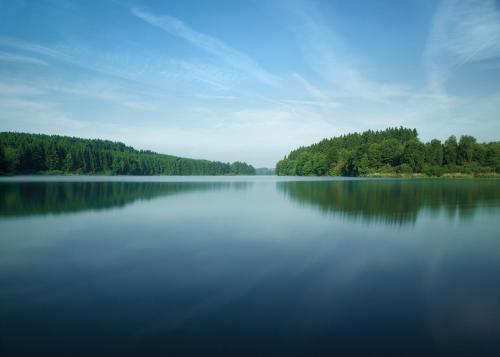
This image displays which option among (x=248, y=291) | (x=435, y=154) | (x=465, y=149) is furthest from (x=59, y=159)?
(x=465, y=149)

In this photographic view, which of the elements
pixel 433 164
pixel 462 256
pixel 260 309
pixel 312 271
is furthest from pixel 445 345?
pixel 433 164

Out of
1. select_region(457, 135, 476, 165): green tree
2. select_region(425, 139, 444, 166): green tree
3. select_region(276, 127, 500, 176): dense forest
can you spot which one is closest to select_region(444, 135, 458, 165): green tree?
select_region(276, 127, 500, 176): dense forest

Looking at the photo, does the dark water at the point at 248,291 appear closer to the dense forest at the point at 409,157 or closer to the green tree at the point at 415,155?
the green tree at the point at 415,155

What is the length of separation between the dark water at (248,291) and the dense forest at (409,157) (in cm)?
9086

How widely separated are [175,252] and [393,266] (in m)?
6.99

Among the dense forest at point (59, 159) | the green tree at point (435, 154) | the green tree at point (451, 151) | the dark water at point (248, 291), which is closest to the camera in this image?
the dark water at point (248, 291)

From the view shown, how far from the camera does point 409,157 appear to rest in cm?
9650

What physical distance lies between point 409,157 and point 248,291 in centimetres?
10193

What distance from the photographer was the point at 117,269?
29.4 ft

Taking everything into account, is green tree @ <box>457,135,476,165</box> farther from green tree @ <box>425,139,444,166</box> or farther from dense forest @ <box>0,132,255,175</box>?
dense forest @ <box>0,132,255,175</box>

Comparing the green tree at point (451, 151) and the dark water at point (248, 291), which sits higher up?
the green tree at point (451, 151)

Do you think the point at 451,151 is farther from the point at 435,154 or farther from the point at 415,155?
the point at 415,155

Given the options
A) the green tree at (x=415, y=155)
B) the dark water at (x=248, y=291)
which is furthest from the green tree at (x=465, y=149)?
the dark water at (x=248, y=291)

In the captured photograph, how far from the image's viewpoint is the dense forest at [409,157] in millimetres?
93500
